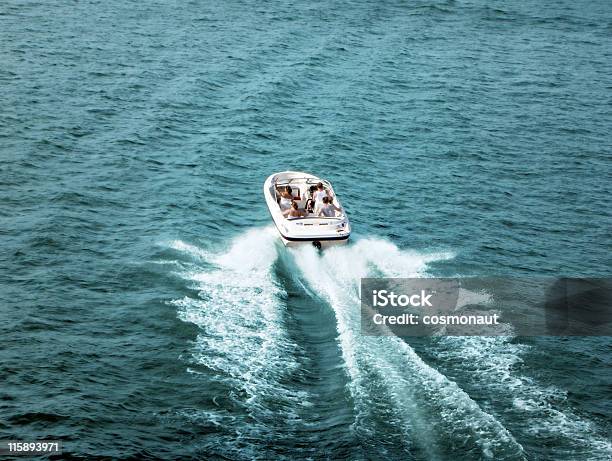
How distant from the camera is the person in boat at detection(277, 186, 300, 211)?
141 ft

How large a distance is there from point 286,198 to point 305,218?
12.3 ft

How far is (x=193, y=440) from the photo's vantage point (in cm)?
2917

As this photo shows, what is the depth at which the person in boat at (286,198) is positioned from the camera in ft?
141

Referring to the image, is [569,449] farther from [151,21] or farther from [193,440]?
[151,21]

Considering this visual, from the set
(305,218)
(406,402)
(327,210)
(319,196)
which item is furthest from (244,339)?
(319,196)

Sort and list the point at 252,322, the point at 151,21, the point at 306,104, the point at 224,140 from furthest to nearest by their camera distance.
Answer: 1. the point at 151,21
2. the point at 306,104
3. the point at 224,140
4. the point at 252,322

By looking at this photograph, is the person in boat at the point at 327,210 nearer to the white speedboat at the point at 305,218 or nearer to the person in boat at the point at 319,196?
the white speedboat at the point at 305,218

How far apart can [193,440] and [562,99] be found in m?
47.2

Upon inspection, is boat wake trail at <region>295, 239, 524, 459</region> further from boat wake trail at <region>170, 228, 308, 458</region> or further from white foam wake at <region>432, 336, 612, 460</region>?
boat wake trail at <region>170, 228, 308, 458</region>

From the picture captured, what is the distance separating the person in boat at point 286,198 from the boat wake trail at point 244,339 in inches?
69.6

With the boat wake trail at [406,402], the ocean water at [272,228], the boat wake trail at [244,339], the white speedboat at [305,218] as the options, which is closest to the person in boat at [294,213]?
the white speedboat at [305,218]

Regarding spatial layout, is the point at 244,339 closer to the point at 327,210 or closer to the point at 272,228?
the point at 327,210

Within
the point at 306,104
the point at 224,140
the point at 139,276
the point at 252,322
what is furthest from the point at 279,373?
the point at 306,104

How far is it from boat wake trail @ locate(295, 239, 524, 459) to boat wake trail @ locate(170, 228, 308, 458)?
2.25m
